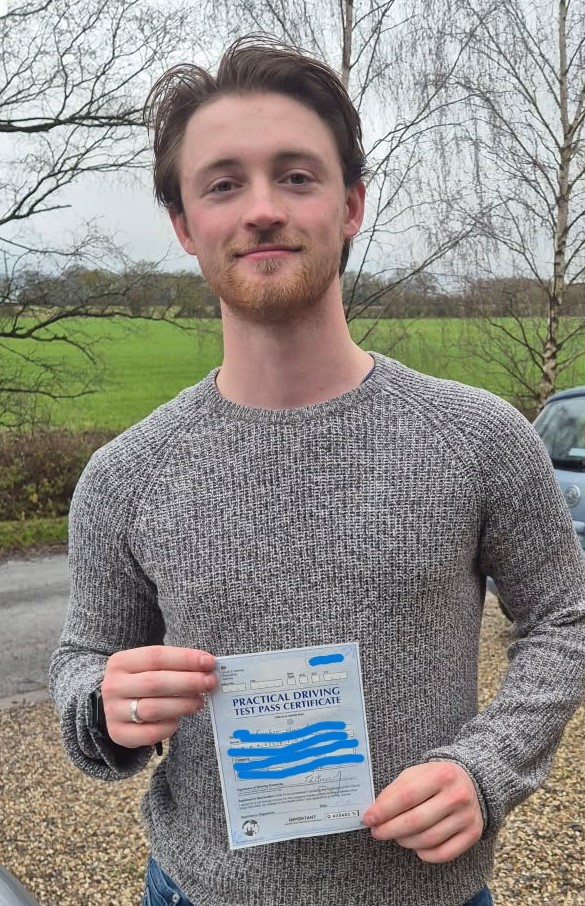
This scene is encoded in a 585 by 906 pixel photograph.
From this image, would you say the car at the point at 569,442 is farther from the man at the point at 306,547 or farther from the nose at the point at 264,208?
the nose at the point at 264,208

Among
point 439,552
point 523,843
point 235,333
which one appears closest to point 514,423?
point 439,552

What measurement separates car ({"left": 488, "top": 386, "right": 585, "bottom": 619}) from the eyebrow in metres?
4.04


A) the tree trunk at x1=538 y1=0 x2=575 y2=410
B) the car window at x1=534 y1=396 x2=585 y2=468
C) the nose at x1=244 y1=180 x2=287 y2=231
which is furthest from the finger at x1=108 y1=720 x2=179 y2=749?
the tree trunk at x1=538 y1=0 x2=575 y2=410

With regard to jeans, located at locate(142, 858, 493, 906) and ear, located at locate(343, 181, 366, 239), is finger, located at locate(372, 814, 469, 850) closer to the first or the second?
jeans, located at locate(142, 858, 493, 906)

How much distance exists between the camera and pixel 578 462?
5328mm

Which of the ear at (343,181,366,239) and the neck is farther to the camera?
the ear at (343,181,366,239)

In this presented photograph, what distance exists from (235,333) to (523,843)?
317cm

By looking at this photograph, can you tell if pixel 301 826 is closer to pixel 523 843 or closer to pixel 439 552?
pixel 439 552

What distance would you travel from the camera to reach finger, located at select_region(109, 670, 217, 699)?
1.09m

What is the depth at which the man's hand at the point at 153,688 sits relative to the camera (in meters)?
1.09

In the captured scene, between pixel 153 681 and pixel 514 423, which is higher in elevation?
pixel 514 423

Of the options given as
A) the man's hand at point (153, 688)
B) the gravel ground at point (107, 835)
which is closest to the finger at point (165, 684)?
the man's hand at point (153, 688)

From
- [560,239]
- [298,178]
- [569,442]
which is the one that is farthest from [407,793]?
[560,239]

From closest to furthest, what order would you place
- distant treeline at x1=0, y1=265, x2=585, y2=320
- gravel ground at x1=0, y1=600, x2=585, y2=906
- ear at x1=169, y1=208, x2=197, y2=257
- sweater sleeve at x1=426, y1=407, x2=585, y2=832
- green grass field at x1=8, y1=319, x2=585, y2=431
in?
sweater sleeve at x1=426, y1=407, x2=585, y2=832 → ear at x1=169, y1=208, x2=197, y2=257 → gravel ground at x1=0, y1=600, x2=585, y2=906 → green grass field at x1=8, y1=319, x2=585, y2=431 → distant treeline at x1=0, y1=265, x2=585, y2=320
